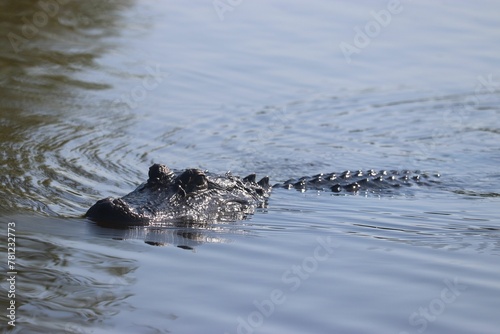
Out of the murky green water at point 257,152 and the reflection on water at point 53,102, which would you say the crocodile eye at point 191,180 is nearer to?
the murky green water at point 257,152

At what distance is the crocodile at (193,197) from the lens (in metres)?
7.86

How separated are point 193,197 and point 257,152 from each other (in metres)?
3.26

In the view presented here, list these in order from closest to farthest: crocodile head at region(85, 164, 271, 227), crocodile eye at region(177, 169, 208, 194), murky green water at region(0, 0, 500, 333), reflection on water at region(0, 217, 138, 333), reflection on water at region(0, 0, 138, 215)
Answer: reflection on water at region(0, 217, 138, 333) < murky green water at region(0, 0, 500, 333) < crocodile head at region(85, 164, 271, 227) < crocodile eye at region(177, 169, 208, 194) < reflection on water at region(0, 0, 138, 215)

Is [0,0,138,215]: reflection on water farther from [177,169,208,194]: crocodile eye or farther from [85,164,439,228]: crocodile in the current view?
[177,169,208,194]: crocodile eye

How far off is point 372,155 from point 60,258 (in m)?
5.87

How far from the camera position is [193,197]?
8.59 metres

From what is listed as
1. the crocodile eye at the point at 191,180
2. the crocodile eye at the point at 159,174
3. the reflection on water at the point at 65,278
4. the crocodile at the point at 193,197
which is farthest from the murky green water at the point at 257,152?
the crocodile eye at the point at 159,174

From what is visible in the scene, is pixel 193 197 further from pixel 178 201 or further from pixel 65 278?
pixel 65 278


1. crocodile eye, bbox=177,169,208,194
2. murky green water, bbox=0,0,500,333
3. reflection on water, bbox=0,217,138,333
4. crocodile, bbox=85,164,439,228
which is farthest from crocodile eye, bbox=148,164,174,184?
reflection on water, bbox=0,217,138,333

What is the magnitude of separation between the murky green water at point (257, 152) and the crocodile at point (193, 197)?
0.62 feet

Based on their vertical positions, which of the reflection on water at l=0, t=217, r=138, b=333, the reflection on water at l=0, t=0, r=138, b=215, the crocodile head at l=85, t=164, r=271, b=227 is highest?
the reflection on water at l=0, t=0, r=138, b=215

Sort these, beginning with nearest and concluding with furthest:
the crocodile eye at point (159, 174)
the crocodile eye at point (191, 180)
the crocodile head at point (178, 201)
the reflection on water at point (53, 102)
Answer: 1. the crocodile head at point (178, 201)
2. the crocodile eye at point (159, 174)
3. the crocodile eye at point (191, 180)
4. the reflection on water at point (53, 102)

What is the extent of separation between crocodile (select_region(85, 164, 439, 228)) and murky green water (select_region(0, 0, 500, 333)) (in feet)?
0.62

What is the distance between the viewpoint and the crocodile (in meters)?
7.86
